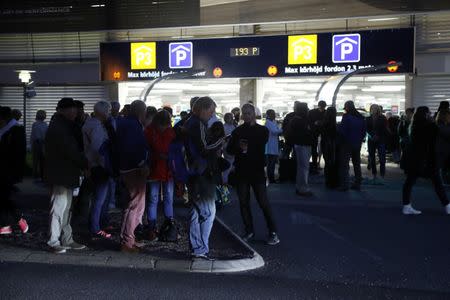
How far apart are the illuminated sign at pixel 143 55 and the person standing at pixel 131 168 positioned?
8538 mm

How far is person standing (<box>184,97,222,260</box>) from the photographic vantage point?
274 inches

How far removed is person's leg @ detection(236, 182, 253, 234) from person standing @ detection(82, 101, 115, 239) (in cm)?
166

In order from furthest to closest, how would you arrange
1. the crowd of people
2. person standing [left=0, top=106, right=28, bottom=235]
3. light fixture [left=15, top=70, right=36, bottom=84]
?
light fixture [left=15, top=70, right=36, bottom=84] → person standing [left=0, top=106, right=28, bottom=235] → the crowd of people

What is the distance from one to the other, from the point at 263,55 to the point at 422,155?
6408 millimetres

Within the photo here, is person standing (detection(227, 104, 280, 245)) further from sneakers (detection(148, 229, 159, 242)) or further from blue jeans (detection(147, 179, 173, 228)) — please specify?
sneakers (detection(148, 229, 159, 242))

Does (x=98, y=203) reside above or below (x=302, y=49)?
below

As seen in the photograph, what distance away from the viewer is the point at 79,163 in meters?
7.23

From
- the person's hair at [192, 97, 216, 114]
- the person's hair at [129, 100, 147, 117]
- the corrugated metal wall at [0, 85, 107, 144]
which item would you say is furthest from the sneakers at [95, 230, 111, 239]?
the corrugated metal wall at [0, 85, 107, 144]

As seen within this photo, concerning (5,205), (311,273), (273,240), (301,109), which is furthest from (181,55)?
(311,273)

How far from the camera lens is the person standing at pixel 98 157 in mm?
7902

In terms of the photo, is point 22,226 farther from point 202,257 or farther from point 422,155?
point 422,155

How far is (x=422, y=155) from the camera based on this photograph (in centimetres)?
984

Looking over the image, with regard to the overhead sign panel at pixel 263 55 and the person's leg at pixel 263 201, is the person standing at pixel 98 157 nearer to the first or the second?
the person's leg at pixel 263 201

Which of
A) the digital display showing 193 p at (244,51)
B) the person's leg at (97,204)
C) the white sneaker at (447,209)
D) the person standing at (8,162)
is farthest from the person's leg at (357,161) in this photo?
the person standing at (8,162)
